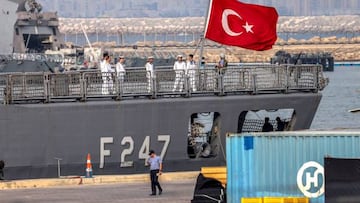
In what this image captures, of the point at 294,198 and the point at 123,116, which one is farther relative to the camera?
the point at 123,116

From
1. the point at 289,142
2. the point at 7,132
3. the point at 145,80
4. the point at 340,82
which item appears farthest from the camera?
the point at 340,82

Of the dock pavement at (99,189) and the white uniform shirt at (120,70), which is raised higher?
the white uniform shirt at (120,70)

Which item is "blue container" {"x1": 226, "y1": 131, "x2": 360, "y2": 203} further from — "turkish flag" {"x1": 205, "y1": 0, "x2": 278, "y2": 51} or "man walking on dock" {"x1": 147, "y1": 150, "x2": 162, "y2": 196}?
"turkish flag" {"x1": 205, "y1": 0, "x2": 278, "y2": 51}

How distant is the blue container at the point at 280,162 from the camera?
76.4 feet

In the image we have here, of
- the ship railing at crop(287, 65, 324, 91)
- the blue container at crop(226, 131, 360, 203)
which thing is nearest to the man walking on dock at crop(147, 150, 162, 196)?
the blue container at crop(226, 131, 360, 203)

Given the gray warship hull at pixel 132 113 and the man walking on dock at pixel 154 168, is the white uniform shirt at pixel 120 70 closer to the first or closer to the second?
the gray warship hull at pixel 132 113

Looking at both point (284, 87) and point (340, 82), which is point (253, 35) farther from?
point (340, 82)

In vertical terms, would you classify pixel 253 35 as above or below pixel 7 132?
above

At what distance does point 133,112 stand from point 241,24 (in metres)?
3.69

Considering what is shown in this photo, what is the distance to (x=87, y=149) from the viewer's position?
3127 centimetres

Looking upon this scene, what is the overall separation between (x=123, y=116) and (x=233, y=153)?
821 centimetres

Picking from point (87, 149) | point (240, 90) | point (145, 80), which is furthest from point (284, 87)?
point (87, 149)

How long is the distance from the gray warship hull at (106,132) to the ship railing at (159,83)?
346mm

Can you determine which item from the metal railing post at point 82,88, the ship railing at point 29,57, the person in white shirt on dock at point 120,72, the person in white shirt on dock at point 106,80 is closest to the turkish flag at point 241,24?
the person in white shirt on dock at point 120,72
